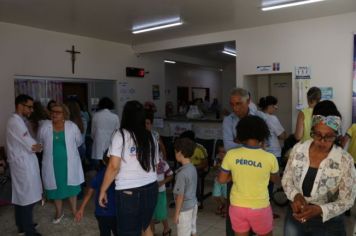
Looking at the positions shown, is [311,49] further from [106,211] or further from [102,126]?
[106,211]

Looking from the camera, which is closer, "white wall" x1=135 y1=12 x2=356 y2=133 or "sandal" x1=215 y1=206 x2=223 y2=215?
"sandal" x1=215 y1=206 x2=223 y2=215

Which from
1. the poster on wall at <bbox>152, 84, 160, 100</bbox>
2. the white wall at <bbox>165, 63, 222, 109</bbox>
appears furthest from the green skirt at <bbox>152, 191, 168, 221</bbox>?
the white wall at <bbox>165, 63, 222, 109</bbox>

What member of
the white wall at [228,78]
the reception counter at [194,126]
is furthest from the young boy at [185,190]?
the white wall at [228,78]

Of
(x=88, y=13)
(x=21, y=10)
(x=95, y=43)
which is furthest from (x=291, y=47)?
(x=21, y=10)

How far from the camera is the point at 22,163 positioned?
9.41ft

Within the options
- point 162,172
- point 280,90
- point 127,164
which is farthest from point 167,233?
point 280,90

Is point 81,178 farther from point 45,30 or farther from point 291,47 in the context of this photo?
point 291,47

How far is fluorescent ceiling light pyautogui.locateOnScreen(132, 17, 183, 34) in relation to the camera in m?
4.77

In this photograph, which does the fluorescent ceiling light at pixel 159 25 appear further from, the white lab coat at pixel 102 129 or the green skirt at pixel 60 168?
the green skirt at pixel 60 168

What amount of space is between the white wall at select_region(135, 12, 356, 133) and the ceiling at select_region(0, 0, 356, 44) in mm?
162

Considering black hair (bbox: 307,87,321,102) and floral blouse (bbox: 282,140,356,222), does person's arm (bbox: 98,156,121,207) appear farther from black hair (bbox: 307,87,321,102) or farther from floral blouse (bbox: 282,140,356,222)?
black hair (bbox: 307,87,321,102)

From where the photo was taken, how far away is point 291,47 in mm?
4902

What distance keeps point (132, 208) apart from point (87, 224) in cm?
168

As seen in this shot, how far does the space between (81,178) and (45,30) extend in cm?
298
